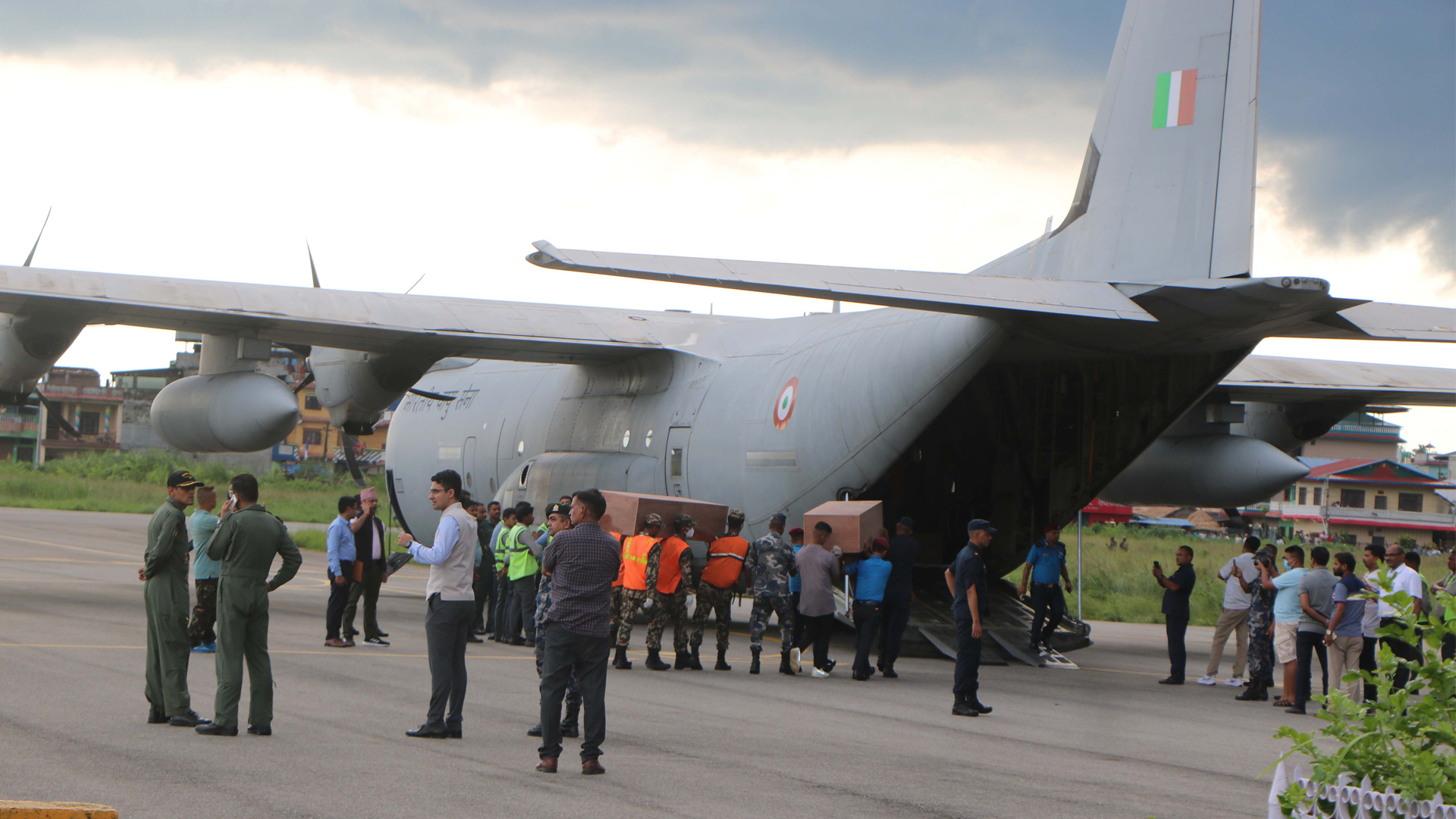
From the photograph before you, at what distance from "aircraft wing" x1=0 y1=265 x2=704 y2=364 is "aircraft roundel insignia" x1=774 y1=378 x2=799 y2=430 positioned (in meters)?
3.10

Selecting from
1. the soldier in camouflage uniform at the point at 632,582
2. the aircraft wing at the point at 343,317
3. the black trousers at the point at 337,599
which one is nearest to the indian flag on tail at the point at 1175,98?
the soldier in camouflage uniform at the point at 632,582

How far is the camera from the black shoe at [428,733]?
27.2ft

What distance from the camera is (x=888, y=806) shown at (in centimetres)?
696

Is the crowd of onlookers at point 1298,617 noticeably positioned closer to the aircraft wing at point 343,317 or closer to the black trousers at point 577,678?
the black trousers at point 577,678

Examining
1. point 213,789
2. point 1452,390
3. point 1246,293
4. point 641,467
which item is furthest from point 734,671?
point 1452,390

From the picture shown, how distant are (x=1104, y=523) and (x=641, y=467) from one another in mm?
53185

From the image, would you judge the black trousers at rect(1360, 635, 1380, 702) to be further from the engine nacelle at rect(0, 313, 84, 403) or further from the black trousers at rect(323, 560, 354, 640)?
the engine nacelle at rect(0, 313, 84, 403)

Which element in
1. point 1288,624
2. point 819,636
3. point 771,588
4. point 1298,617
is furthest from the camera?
point 819,636

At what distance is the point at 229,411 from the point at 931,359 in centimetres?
885

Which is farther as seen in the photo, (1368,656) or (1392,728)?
(1368,656)

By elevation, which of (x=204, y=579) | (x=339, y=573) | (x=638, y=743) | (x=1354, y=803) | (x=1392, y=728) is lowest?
(x=638, y=743)

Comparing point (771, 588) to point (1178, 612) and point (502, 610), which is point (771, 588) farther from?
point (1178, 612)

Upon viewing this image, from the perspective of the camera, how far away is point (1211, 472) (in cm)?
1734

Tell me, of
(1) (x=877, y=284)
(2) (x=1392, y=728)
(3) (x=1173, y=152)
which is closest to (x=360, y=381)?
(1) (x=877, y=284)
